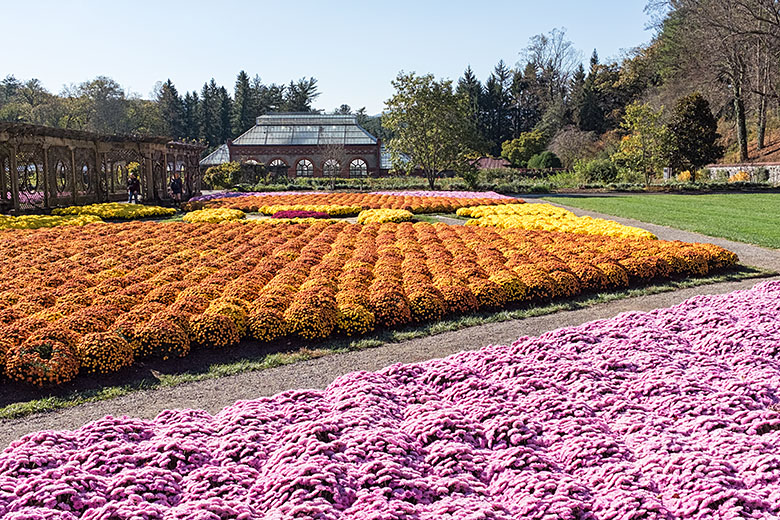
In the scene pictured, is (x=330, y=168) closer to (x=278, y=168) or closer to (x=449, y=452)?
(x=278, y=168)

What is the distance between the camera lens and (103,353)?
5891 millimetres

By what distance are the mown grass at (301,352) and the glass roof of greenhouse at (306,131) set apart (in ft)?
148

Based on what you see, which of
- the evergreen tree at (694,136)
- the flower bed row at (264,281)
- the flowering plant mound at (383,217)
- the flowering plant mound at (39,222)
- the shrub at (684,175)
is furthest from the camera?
the shrub at (684,175)

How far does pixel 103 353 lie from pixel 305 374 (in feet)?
6.47

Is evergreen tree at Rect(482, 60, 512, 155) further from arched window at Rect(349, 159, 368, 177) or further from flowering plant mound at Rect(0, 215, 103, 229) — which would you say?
flowering plant mound at Rect(0, 215, 103, 229)

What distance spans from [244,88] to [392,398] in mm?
81291

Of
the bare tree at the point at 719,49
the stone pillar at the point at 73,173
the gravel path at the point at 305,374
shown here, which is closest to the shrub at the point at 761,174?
the bare tree at the point at 719,49

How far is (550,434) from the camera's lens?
150 inches

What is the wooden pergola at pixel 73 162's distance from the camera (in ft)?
70.1

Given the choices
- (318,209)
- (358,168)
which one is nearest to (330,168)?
(358,168)

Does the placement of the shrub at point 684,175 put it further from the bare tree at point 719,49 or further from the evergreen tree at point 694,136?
the bare tree at point 719,49

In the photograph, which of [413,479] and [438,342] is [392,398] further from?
[438,342]

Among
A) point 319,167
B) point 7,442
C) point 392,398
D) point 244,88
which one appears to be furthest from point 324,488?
point 244,88

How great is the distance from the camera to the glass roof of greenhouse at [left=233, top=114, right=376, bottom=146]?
5359cm
